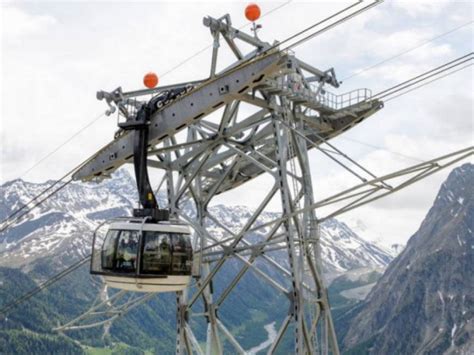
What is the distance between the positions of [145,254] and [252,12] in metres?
10.5

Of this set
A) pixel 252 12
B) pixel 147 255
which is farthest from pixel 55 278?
pixel 252 12

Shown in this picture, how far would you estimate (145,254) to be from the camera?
22.3m

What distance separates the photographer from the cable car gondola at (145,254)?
2241cm

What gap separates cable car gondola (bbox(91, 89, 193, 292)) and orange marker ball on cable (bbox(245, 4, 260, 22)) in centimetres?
848

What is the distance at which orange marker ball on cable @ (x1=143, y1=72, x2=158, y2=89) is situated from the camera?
1070 inches

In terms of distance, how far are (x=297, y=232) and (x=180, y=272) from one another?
540 centimetres

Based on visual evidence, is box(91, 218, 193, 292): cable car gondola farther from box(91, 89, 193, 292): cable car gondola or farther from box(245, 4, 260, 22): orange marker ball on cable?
box(245, 4, 260, 22): orange marker ball on cable

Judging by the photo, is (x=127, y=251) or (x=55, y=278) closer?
(x=127, y=251)

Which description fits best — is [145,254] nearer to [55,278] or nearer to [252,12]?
[252,12]

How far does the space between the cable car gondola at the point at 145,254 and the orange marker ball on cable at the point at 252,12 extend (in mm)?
8482

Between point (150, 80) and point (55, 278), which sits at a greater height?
point (150, 80)

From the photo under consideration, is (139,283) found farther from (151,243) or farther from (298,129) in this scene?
(298,129)

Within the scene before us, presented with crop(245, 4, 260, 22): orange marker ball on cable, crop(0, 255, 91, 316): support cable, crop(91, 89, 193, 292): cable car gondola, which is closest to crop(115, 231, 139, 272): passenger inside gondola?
crop(91, 89, 193, 292): cable car gondola

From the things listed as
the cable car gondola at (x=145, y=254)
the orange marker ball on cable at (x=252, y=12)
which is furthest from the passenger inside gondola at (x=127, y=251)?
the orange marker ball on cable at (x=252, y=12)
